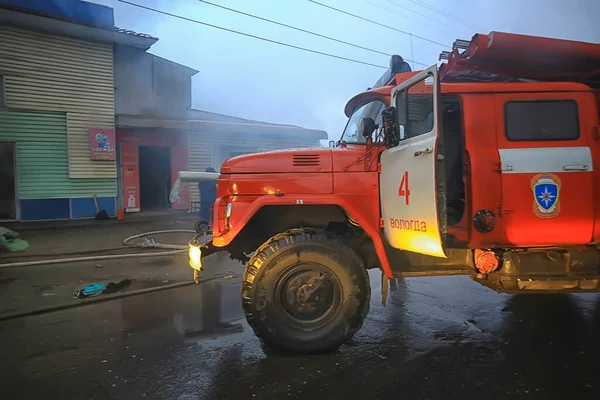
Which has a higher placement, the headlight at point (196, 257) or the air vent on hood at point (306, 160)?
the air vent on hood at point (306, 160)

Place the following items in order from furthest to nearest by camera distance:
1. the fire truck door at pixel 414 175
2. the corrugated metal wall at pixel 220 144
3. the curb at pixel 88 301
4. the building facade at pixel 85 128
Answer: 1. the corrugated metal wall at pixel 220 144
2. the building facade at pixel 85 128
3. the curb at pixel 88 301
4. the fire truck door at pixel 414 175

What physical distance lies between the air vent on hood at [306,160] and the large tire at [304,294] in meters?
0.68

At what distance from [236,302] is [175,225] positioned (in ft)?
25.7

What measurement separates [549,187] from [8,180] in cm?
1496

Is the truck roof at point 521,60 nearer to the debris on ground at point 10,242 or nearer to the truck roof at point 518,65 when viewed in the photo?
the truck roof at point 518,65

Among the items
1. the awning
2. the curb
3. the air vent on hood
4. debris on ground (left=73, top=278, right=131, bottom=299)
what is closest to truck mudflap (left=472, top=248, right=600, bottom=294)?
the air vent on hood

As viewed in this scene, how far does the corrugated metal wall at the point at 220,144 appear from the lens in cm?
1662

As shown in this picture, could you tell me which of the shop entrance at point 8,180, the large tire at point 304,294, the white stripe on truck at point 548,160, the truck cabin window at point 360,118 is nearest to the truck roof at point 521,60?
the truck cabin window at point 360,118

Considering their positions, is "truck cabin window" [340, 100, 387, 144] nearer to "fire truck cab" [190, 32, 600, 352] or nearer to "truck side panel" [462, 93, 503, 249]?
"fire truck cab" [190, 32, 600, 352]

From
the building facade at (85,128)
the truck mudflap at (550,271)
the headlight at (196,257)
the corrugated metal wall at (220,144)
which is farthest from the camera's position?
the corrugated metal wall at (220,144)

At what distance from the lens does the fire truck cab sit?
12.3 feet

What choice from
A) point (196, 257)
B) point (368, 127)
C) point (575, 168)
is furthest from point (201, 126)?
point (575, 168)

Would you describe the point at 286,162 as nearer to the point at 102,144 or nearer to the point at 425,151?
the point at 425,151

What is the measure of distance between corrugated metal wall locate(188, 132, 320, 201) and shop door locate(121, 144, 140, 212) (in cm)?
205
